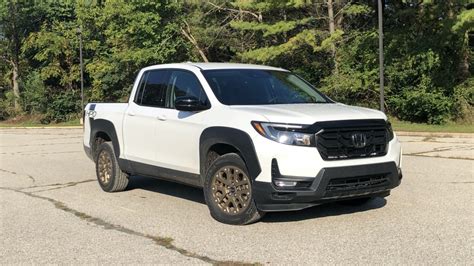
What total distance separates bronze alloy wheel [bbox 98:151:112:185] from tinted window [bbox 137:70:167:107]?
1220mm

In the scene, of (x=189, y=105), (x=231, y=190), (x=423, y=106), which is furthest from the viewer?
(x=423, y=106)

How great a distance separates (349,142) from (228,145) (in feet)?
4.58

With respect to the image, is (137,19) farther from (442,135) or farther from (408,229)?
(408,229)

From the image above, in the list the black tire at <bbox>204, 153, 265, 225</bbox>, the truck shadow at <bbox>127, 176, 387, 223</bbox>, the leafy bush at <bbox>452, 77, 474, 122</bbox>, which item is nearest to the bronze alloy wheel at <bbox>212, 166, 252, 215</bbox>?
the black tire at <bbox>204, 153, 265, 225</bbox>

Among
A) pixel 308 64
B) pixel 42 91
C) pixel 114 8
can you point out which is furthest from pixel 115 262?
pixel 42 91

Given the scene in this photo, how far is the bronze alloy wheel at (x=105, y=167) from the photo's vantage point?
28.7 feet

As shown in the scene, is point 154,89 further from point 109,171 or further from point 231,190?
point 231,190

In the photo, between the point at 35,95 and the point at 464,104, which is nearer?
the point at 464,104

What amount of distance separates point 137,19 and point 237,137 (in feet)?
111

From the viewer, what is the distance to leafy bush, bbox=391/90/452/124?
82.0ft

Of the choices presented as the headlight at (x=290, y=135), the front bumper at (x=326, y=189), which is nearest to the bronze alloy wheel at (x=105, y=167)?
the front bumper at (x=326, y=189)

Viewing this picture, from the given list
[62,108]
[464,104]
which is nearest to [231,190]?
[464,104]

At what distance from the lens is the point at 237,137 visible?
618cm

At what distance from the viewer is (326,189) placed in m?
5.86
